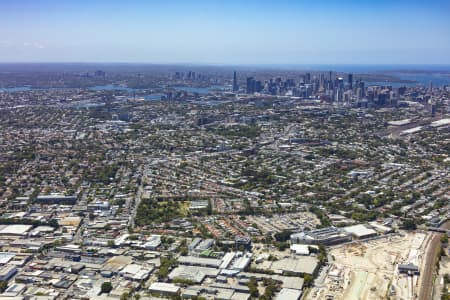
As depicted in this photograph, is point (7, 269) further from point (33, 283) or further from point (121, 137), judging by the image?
point (121, 137)

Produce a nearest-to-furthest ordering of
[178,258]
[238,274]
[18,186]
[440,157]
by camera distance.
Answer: [238,274] → [178,258] → [18,186] → [440,157]

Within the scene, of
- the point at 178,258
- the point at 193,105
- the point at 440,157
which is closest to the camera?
the point at 178,258

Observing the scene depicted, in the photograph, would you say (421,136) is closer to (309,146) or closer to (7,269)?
(309,146)

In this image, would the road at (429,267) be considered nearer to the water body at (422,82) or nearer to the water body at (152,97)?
the water body at (152,97)

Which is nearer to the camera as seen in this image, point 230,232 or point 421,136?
point 230,232

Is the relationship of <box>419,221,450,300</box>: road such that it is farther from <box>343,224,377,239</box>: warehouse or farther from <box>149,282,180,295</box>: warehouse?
<box>149,282,180,295</box>: warehouse

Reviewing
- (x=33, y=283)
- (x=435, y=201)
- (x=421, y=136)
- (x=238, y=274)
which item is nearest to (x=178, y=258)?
(x=238, y=274)
